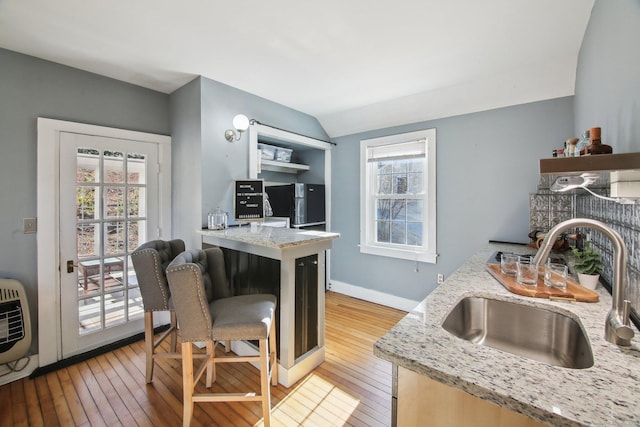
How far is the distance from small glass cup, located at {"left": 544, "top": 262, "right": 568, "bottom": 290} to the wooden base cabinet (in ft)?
2.99

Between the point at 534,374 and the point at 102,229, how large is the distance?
3.12m

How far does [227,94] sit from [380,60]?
1475 mm

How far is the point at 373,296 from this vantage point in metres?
3.57

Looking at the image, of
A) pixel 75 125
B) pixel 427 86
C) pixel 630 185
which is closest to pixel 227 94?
pixel 75 125

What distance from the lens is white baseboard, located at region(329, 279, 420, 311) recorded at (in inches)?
130

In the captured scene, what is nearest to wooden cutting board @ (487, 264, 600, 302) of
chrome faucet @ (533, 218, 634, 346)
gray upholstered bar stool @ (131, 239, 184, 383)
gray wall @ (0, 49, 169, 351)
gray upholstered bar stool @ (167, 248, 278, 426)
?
chrome faucet @ (533, 218, 634, 346)

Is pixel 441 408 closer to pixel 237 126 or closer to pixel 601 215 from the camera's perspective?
pixel 601 215

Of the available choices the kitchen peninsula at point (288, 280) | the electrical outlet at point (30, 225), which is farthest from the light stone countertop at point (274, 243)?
the electrical outlet at point (30, 225)

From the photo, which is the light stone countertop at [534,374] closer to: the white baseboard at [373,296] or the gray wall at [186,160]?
the gray wall at [186,160]

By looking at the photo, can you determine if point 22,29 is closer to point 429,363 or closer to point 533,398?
point 429,363

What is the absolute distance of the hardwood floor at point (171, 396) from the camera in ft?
5.42

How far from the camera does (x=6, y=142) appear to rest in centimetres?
200

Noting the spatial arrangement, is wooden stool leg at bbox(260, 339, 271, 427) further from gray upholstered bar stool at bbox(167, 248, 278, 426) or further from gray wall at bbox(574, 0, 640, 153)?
gray wall at bbox(574, 0, 640, 153)

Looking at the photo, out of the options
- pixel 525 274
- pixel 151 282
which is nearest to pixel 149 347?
pixel 151 282
